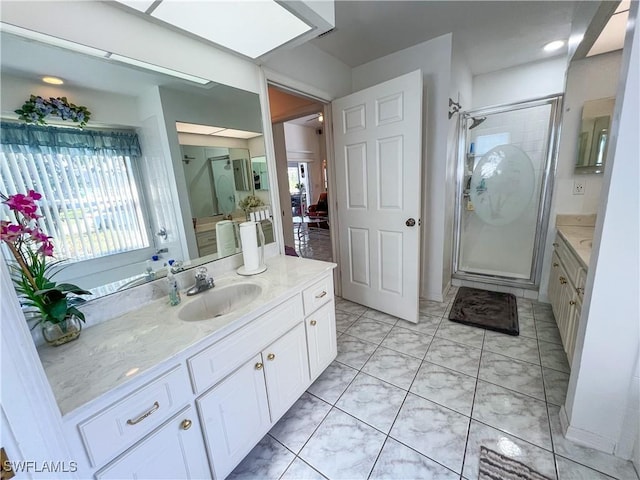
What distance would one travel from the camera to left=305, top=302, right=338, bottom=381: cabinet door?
60.2 inches

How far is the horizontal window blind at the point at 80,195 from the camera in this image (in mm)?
931

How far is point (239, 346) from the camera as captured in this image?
1096 millimetres

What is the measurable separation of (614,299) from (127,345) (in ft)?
6.29

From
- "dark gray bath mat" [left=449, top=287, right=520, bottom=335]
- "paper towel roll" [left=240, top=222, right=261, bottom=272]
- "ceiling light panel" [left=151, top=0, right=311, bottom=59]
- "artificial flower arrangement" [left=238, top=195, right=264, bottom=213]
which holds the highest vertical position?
"ceiling light panel" [left=151, top=0, right=311, bottom=59]

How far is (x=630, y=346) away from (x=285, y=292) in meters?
1.49

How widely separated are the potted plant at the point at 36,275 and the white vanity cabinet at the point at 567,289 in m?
2.44

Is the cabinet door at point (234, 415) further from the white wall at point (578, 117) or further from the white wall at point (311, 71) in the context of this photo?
the white wall at point (578, 117)

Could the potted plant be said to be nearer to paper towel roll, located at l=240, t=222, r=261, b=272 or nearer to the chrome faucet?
the chrome faucet

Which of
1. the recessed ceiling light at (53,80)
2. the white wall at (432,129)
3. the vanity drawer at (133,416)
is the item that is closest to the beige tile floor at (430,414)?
the vanity drawer at (133,416)

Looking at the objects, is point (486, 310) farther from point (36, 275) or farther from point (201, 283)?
point (36, 275)

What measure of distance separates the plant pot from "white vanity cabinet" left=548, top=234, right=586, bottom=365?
2428mm

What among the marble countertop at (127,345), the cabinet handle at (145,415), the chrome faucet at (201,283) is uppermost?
the chrome faucet at (201,283)

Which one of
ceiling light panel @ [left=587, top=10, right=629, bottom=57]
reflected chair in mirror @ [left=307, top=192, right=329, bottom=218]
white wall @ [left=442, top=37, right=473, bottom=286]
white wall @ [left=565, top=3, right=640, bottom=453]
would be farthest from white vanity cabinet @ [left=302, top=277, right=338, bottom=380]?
reflected chair in mirror @ [left=307, top=192, right=329, bottom=218]

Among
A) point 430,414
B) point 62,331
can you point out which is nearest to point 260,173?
point 62,331
